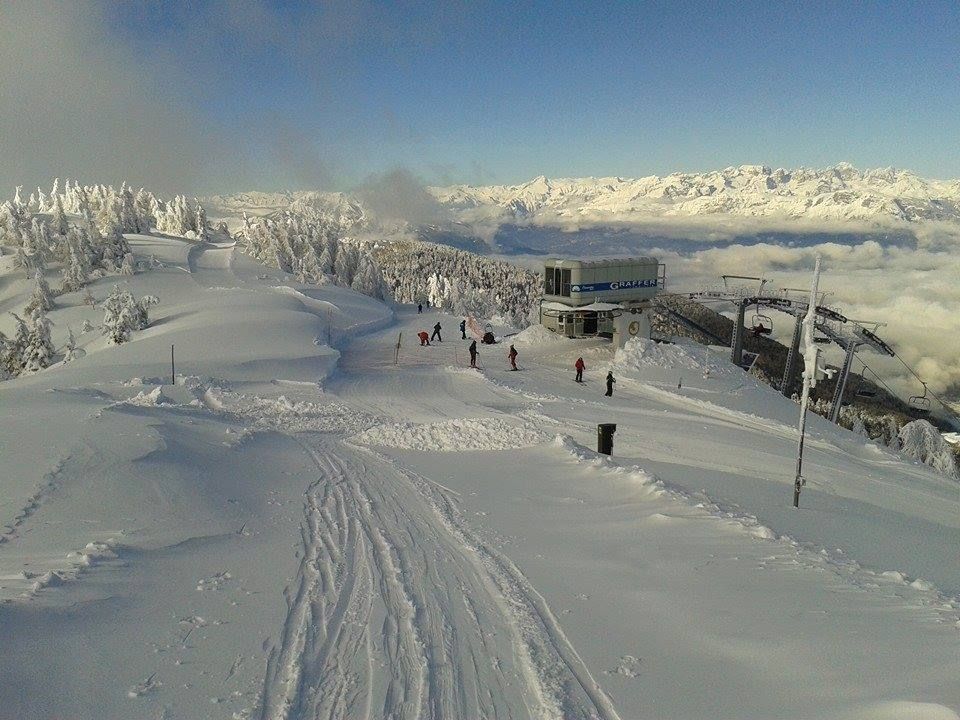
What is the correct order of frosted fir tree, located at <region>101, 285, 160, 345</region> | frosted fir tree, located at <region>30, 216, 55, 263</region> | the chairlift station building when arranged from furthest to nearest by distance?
frosted fir tree, located at <region>30, 216, 55, 263</region>, the chairlift station building, frosted fir tree, located at <region>101, 285, 160, 345</region>

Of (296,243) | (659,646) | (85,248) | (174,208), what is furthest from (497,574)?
(174,208)

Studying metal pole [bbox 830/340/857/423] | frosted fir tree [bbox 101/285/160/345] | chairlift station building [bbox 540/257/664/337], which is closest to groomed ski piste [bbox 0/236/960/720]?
chairlift station building [bbox 540/257/664/337]

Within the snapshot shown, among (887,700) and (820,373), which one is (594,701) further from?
(820,373)

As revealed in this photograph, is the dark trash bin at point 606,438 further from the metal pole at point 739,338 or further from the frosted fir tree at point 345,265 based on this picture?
the frosted fir tree at point 345,265

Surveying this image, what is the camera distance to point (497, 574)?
27.4 ft

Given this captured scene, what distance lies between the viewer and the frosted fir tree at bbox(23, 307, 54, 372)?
38.4m

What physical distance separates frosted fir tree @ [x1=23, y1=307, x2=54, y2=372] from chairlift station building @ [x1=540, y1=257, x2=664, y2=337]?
107 ft

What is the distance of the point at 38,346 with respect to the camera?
38781 mm

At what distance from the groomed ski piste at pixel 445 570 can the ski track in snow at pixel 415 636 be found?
34 mm

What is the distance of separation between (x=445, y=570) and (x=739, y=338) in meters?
41.3

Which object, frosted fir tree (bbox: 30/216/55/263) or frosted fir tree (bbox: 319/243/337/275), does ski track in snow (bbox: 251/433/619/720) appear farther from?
frosted fir tree (bbox: 30/216/55/263)

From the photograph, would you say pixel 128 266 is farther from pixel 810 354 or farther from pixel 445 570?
pixel 810 354

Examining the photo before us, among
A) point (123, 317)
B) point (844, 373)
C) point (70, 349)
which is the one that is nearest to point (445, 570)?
point (123, 317)

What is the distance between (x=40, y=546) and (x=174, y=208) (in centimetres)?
12921
